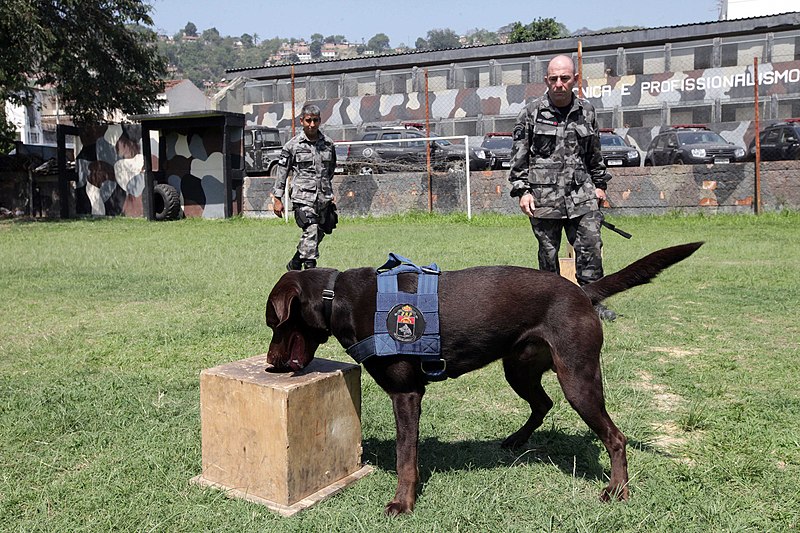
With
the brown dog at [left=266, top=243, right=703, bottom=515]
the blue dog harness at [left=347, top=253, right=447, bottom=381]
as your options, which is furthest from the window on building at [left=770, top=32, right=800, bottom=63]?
the blue dog harness at [left=347, top=253, right=447, bottom=381]

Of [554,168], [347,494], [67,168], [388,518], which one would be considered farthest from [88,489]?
[67,168]

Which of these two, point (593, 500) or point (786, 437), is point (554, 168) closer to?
point (786, 437)

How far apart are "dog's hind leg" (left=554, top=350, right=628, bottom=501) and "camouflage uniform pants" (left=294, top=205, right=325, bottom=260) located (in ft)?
17.0

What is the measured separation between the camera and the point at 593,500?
3143mm

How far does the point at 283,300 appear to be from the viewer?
3.13m

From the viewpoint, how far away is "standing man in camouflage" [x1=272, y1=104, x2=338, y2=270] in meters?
8.05

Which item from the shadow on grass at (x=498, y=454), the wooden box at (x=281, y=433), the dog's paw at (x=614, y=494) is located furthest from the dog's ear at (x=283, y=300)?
the dog's paw at (x=614, y=494)

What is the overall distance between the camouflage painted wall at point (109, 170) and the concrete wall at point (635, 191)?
7.02 m

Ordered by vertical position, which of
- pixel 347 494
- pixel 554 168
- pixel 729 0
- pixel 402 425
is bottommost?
pixel 347 494

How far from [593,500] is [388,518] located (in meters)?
0.88

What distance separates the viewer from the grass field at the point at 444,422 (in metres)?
3.03

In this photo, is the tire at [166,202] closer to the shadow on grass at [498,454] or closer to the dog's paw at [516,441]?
the shadow on grass at [498,454]

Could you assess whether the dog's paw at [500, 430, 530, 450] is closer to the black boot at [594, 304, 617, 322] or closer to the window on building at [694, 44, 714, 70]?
the black boot at [594, 304, 617, 322]

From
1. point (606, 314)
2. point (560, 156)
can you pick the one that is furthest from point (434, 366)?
point (606, 314)
